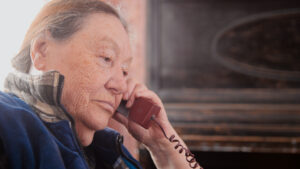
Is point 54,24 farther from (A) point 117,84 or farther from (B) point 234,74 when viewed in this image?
(B) point 234,74

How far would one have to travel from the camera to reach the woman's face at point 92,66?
1.53ft

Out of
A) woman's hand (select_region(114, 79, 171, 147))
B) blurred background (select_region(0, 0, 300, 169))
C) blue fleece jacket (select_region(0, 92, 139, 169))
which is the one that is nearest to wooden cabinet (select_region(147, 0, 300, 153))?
blurred background (select_region(0, 0, 300, 169))

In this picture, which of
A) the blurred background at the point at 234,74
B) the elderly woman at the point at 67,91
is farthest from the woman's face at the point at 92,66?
the blurred background at the point at 234,74

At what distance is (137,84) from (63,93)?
0.64 feet

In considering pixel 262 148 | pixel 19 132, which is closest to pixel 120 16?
pixel 19 132

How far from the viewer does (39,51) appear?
0.47 meters

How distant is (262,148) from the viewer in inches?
52.3

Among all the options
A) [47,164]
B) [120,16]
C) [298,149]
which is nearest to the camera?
[47,164]

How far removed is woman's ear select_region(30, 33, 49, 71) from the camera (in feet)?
1.53

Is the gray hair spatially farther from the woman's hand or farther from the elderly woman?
the woman's hand

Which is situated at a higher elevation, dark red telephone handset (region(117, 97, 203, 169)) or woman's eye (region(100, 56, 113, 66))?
woman's eye (region(100, 56, 113, 66))

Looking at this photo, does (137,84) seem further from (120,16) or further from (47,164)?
(47,164)

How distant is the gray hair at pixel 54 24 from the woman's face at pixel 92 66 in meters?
0.01

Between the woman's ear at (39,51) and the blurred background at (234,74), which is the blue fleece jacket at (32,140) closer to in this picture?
the woman's ear at (39,51)
